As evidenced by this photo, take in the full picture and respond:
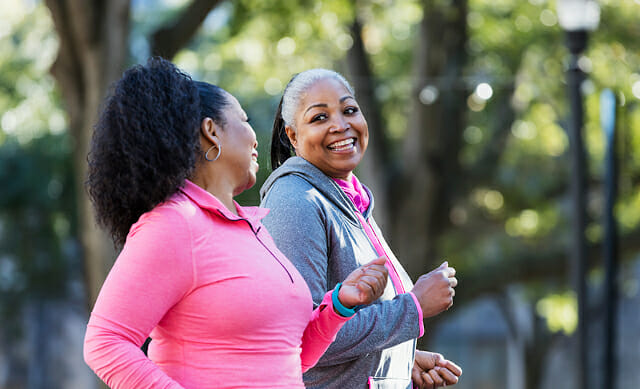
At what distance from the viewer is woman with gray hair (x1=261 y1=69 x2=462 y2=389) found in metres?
2.34

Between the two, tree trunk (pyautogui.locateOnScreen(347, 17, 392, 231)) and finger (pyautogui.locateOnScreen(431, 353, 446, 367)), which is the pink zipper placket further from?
tree trunk (pyautogui.locateOnScreen(347, 17, 392, 231))

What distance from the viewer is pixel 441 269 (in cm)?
239

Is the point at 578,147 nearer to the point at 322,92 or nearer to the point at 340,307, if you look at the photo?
the point at 322,92

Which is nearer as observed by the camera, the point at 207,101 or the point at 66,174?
the point at 207,101

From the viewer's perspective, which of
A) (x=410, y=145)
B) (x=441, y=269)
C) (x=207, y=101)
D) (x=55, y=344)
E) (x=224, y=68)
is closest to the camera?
(x=207, y=101)

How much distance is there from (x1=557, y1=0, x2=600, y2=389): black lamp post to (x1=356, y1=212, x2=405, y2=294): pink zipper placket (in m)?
5.30

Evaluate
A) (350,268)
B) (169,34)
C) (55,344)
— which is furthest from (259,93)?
(350,268)

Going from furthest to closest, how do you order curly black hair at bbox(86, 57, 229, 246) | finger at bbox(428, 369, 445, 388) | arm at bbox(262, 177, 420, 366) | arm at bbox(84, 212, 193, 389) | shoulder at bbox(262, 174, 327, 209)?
finger at bbox(428, 369, 445, 388) → shoulder at bbox(262, 174, 327, 209) → arm at bbox(262, 177, 420, 366) → curly black hair at bbox(86, 57, 229, 246) → arm at bbox(84, 212, 193, 389)

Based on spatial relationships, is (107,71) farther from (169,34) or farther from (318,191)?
(318,191)

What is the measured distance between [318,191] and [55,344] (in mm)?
15948

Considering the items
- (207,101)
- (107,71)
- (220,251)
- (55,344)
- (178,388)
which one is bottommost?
(55,344)

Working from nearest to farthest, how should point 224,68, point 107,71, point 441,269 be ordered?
point 441,269, point 107,71, point 224,68

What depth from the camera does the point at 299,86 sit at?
2.68 m

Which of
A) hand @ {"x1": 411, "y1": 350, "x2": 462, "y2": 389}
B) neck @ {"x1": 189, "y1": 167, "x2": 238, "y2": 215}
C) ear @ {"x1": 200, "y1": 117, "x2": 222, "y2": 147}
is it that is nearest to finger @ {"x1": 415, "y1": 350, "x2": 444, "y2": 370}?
hand @ {"x1": 411, "y1": 350, "x2": 462, "y2": 389}
